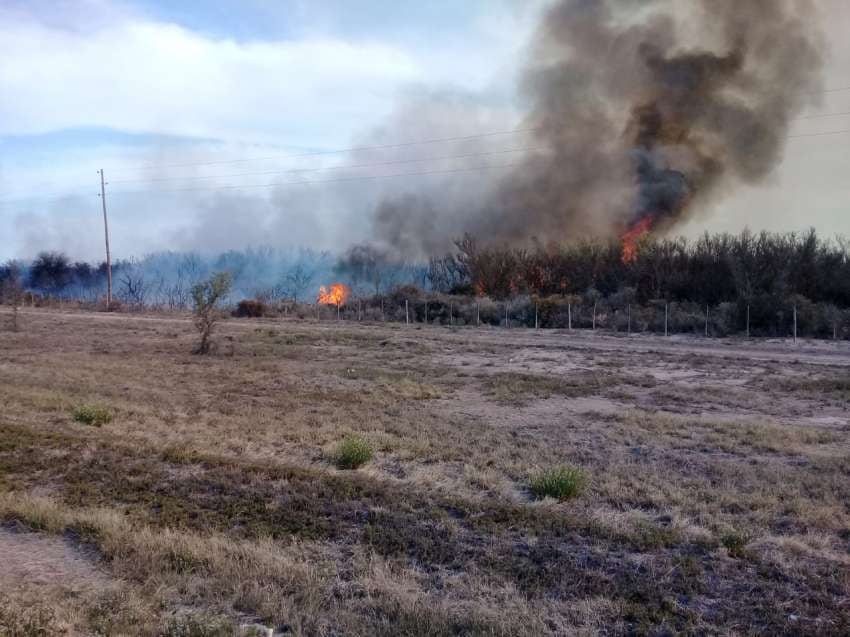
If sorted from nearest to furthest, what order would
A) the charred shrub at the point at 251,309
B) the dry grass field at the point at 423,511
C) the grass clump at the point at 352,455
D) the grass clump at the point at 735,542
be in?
the dry grass field at the point at 423,511 < the grass clump at the point at 735,542 < the grass clump at the point at 352,455 < the charred shrub at the point at 251,309

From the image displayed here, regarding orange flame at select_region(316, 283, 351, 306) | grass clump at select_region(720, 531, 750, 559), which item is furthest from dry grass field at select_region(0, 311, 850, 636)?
orange flame at select_region(316, 283, 351, 306)

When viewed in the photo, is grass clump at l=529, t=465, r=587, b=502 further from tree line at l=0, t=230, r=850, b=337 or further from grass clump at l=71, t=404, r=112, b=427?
tree line at l=0, t=230, r=850, b=337

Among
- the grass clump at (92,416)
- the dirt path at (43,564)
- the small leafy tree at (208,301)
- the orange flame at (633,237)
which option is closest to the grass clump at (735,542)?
the dirt path at (43,564)

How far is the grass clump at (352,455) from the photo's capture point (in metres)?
8.78

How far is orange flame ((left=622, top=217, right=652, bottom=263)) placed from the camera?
3966 centimetres

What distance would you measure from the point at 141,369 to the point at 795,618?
17.0 metres

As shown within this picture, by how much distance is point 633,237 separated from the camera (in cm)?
4234

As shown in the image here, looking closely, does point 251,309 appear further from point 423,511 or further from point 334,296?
point 423,511

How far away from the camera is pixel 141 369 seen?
1866 centimetres

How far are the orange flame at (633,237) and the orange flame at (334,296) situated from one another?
17.5 m

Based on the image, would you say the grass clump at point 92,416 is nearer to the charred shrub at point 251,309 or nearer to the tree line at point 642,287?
the tree line at point 642,287

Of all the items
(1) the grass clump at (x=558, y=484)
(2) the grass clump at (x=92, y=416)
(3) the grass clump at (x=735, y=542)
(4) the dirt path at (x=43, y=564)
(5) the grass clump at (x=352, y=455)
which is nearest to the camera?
(4) the dirt path at (x=43, y=564)

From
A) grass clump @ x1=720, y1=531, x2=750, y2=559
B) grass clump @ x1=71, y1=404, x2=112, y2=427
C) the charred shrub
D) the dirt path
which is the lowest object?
grass clump @ x1=720, y1=531, x2=750, y2=559

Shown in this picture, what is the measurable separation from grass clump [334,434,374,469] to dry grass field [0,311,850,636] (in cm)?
14
